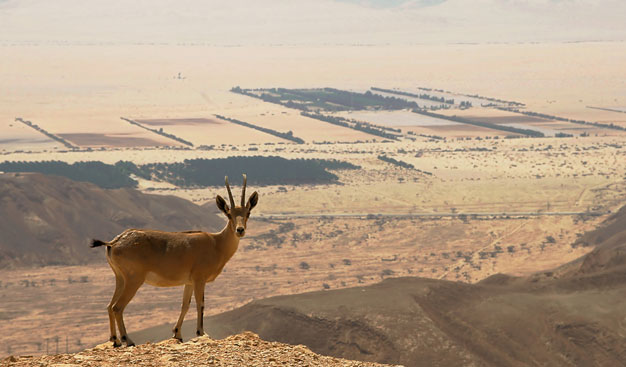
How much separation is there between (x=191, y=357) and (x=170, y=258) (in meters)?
1.94

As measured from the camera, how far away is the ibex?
59.6 ft

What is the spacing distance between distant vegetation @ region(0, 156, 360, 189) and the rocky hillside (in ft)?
377

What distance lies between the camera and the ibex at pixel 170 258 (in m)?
18.2

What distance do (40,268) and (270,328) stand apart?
146 ft

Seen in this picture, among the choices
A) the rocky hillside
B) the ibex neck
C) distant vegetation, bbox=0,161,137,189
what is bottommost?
distant vegetation, bbox=0,161,137,189

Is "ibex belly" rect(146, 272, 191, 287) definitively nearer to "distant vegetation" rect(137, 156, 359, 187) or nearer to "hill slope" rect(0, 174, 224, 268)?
"hill slope" rect(0, 174, 224, 268)

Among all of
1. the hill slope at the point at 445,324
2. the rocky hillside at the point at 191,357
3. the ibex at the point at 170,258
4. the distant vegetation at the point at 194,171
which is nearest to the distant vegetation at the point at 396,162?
the distant vegetation at the point at 194,171

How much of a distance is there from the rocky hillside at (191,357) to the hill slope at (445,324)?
2549 cm

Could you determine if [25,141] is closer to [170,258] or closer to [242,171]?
[242,171]

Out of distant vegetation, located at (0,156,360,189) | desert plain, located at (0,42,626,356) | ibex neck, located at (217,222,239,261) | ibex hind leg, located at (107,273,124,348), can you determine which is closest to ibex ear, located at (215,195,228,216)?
ibex neck, located at (217,222,239,261)

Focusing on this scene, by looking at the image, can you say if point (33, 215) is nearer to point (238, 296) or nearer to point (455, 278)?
point (238, 296)

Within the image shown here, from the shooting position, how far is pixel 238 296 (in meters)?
79.5

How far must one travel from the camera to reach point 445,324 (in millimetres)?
48844

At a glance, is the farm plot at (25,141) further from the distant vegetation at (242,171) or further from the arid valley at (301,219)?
A: the distant vegetation at (242,171)
